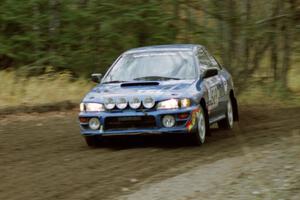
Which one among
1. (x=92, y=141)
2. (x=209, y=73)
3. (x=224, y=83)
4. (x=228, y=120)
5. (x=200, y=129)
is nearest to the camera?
(x=200, y=129)

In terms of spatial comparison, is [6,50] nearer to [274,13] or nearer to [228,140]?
[274,13]

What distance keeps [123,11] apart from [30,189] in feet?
41.7

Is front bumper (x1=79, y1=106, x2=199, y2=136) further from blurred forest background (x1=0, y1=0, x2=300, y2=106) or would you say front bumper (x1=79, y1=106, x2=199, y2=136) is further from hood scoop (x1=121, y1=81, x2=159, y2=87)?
blurred forest background (x1=0, y1=0, x2=300, y2=106)

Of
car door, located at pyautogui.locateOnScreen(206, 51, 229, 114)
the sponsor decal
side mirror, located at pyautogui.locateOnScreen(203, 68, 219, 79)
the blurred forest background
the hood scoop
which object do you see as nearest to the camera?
the hood scoop

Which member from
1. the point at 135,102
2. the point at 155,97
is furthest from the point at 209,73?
the point at 135,102

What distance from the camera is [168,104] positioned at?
998cm

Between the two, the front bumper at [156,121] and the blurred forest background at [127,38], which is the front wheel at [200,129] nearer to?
the front bumper at [156,121]

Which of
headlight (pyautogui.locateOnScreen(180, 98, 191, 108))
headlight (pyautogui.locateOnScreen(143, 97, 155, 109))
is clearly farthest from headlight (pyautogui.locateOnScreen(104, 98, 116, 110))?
headlight (pyautogui.locateOnScreen(180, 98, 191, 108))

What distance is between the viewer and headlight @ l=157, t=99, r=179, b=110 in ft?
32.7

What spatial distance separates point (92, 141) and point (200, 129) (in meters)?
1.73

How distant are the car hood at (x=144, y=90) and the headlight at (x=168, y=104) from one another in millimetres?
63

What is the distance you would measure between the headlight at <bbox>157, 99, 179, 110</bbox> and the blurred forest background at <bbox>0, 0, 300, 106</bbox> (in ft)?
24.0

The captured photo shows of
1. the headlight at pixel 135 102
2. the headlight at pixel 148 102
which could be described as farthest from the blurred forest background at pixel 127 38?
the headlight at pixel 148 102

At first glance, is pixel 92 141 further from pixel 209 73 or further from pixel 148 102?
pixel 209 73
